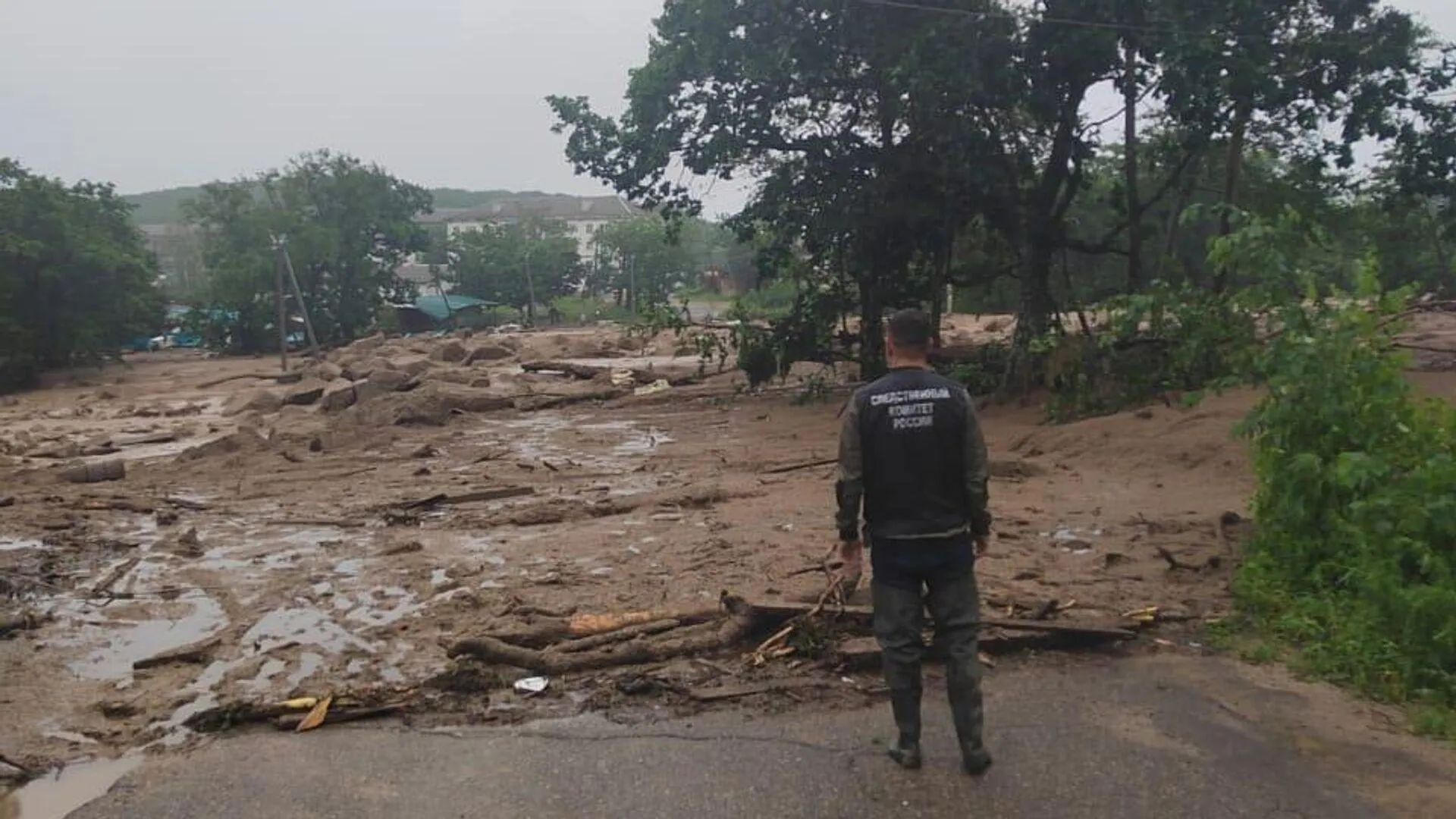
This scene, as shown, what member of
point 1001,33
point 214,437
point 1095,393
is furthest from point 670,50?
point 214,437

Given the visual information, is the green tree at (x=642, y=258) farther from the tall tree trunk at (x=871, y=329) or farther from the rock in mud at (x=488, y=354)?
the tall tree trunk at (x=871, y=329)

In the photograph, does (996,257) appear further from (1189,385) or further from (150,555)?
(150,555)

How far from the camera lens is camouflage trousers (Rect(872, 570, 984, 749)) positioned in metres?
4.36

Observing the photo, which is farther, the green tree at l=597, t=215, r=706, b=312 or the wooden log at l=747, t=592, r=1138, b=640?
the green tree at l=597, t=215, r=706, b=312

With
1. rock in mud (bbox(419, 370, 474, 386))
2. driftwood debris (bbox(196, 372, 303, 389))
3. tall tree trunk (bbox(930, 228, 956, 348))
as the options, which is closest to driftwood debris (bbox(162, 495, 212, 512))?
tall tree trunk (bbox(930, 228, 956, 348))

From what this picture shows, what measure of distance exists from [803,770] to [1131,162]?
1441 cm

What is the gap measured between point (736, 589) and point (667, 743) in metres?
2.35

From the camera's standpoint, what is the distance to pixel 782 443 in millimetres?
15562

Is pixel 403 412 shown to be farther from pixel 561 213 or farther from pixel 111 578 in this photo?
pixel 561 213

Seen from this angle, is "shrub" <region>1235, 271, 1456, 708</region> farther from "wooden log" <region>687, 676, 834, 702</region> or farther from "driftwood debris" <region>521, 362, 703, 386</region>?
"driftwood debris" <region>521, 362, 703, 386</region>

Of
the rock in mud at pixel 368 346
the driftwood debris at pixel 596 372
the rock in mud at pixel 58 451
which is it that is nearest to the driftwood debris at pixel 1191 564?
the rock in mud at pixel 58 451

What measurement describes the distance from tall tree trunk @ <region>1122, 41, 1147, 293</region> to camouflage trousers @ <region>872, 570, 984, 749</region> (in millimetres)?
12683

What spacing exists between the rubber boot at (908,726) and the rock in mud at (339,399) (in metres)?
20.1

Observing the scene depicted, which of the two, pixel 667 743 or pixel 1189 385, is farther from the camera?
pixel 1189 385
